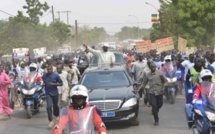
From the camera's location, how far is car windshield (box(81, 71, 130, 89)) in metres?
12.0

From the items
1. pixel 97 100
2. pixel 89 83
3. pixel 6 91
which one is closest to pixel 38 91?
pixel 6 91

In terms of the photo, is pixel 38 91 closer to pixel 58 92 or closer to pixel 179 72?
pixel 58 92

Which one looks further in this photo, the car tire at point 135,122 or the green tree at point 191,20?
the green tree at point 191,20

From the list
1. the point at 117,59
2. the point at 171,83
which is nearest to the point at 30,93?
the point at 171,83

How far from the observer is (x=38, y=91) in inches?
558

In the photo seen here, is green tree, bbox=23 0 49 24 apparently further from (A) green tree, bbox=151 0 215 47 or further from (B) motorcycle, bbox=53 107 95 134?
(B) motorcycle, bbox=53 107 95 134

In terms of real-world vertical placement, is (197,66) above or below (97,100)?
above

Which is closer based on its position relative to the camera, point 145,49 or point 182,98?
point 182,98

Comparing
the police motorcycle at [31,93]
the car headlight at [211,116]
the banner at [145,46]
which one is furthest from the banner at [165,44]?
the car headlight at [211,116]

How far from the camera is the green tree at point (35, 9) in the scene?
67.2 m

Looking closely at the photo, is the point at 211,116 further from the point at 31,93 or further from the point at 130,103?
the point at 31,93

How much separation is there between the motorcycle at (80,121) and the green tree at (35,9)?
6301 centimetres

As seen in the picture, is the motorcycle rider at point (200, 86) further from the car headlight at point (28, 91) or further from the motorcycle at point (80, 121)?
the car headlight at point (28, 91)

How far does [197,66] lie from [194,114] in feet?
15.1
